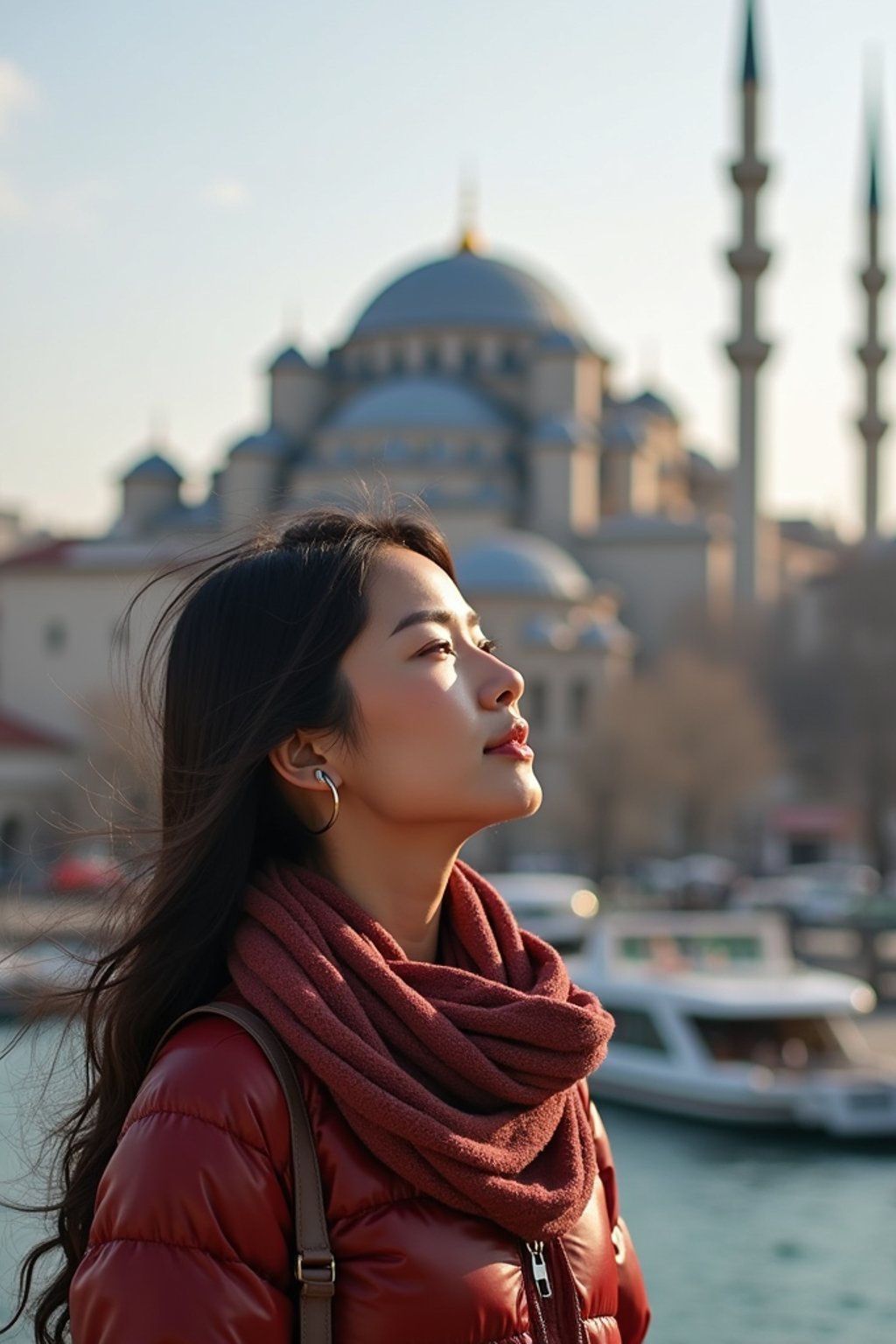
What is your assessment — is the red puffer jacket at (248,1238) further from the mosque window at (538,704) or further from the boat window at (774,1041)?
the mosque window at (538,704)

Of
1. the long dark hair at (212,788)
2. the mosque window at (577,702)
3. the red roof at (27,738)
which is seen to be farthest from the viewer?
the red roof at (27,738)

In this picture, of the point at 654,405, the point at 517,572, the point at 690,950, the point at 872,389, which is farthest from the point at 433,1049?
the point at 654,405

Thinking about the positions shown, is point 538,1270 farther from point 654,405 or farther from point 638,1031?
point 654,405

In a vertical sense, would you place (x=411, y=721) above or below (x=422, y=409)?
below

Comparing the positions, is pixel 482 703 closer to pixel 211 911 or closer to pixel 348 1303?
pixel 211 911

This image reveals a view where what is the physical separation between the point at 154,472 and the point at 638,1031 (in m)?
38.7

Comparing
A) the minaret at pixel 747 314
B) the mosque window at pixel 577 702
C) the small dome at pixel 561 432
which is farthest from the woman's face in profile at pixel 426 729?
the small dome at pixel 561 432

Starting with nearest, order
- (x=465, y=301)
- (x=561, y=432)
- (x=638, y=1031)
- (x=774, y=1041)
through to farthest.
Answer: (x=774, y=1041) < (x=638, y=1031) < (x=561, y=432) < (x=465, y=301)

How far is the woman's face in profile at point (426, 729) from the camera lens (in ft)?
6.17

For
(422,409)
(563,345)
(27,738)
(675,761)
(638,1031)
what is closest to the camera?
(638,1031)

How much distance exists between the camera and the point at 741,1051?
46.1ft

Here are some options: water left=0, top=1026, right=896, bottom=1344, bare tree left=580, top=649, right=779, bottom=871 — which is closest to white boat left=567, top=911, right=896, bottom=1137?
water left=0, top=1026, right=896, bottom=1344

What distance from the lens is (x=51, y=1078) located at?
2.16m

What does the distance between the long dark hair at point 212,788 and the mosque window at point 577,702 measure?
3833cm
